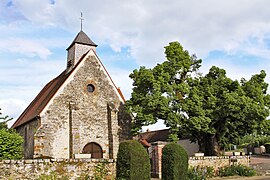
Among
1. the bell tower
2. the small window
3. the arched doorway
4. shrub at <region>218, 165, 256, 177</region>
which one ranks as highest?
the bell tower

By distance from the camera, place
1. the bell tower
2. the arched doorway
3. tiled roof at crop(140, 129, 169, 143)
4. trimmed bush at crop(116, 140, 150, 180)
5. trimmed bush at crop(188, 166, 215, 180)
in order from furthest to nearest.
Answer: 1. tiled roof at crop(140, 129, 169, 143)
2. the bell tower
3. the arched doorway
4. trimmed bush at crop(188, 166, 215, 180)
5. trimmed bush at crop(116, 140, 150, 180)

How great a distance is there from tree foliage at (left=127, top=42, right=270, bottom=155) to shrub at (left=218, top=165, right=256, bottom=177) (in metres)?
2.92

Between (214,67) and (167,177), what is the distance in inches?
421

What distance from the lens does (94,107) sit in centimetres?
2291

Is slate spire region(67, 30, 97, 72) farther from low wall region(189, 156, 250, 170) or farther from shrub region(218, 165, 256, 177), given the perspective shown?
shrub region(218, 165, 256, 177)

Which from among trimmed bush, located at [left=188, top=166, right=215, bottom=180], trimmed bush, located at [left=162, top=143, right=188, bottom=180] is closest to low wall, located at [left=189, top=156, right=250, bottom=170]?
trimmed bush, located at [left=188, top=166, right=215, bottom=180]

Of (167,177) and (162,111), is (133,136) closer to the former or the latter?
(162,111)

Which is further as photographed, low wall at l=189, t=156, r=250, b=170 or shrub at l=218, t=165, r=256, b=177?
shrub at l=218, t=165, r=256, b=177

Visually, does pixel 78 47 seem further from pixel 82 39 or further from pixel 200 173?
pixel 200 173

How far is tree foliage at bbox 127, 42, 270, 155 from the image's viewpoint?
19.7 m

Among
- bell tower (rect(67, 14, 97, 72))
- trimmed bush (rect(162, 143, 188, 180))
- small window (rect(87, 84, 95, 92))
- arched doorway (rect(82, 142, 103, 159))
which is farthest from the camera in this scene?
bell tower (rect(67, 14, 97, 72))

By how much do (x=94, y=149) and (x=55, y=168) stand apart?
9.19 m

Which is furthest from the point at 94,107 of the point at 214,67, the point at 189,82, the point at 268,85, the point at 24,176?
the point at 268,85

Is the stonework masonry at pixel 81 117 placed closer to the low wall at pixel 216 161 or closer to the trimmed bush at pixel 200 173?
the low wall at pixel 216 161
